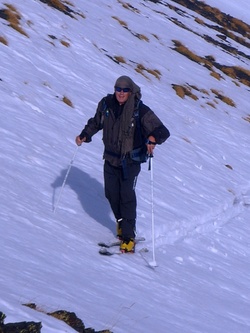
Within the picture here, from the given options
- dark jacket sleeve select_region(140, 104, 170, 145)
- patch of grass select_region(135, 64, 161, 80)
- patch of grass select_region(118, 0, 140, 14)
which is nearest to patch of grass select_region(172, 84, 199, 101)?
patch of grass select_region(135, 64, 161, 80)

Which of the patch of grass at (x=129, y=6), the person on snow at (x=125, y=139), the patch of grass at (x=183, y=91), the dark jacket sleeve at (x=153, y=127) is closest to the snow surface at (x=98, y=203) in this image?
the patch of grass at (x=183, y=91)

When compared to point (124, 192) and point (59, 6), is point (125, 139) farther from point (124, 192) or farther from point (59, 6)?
point (59, 6)

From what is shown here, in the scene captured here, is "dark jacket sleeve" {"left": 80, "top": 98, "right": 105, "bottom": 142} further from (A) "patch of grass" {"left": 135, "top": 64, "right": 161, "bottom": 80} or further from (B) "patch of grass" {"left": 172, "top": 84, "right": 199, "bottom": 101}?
(A) "patch of grass" {"left": 135, "top": 64, "right": 161, "bottom": 80}

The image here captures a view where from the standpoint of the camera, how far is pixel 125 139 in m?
8.28

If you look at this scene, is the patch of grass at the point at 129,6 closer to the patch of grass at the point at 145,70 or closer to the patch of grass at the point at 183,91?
the patch of grass at the point at 145,70

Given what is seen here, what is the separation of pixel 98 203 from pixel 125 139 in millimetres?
2061

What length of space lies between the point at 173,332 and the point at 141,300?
75 cm

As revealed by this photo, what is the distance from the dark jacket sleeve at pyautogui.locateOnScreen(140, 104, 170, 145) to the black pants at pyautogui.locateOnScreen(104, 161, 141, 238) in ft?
1.58

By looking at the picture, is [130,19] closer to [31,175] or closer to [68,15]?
[68,15]

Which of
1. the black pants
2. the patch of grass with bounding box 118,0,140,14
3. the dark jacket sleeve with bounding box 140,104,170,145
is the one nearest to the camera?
the dark jacket sleeve with bounding box 140,104,170,145

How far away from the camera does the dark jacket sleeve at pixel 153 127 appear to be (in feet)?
26.4

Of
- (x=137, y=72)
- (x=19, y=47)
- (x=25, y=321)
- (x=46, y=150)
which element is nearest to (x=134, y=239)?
(x=46, y=150)

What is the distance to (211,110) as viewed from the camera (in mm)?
23391

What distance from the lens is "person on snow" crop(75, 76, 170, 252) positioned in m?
8.09
